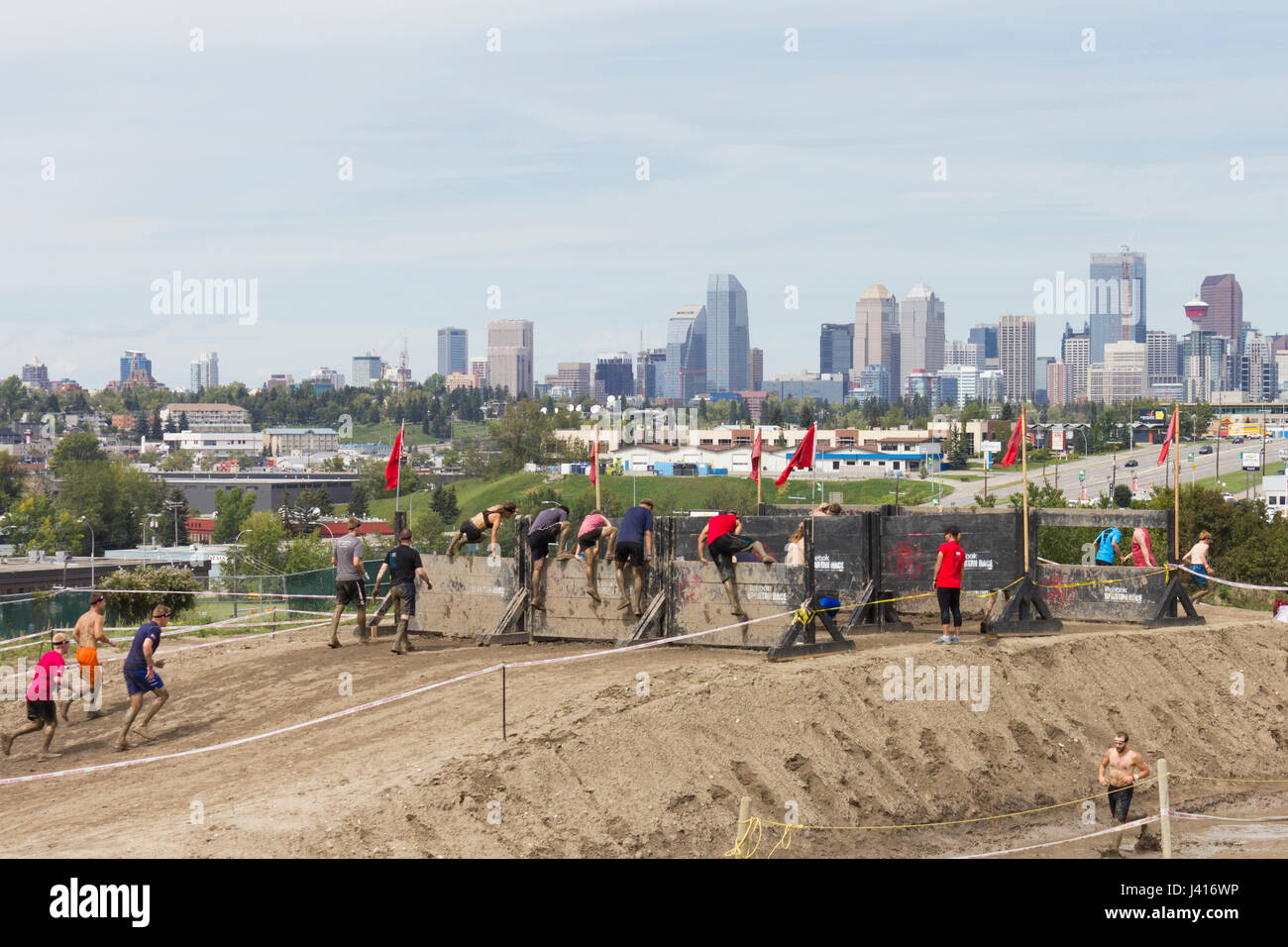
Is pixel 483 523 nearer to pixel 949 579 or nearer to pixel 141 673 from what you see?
pixel 141 673

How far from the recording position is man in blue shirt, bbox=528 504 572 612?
21.3m

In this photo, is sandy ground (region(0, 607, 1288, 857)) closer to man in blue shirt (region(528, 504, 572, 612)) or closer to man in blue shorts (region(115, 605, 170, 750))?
man in blue shorts (region(115, 605, 170, 750))

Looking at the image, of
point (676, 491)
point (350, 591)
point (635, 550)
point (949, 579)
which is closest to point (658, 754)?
point (635, 550)

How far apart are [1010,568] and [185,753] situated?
39.8 feet

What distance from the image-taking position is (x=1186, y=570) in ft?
74.4

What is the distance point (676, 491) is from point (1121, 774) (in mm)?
142915

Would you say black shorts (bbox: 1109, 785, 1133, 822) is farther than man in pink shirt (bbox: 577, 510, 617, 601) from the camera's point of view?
No

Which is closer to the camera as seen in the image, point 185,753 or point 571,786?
point 571,786

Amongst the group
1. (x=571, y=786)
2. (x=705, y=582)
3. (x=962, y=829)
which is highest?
(x=705, y=582)

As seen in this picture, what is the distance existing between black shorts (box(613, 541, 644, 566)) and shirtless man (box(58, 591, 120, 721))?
23.6ft

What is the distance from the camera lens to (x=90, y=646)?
19.0 m

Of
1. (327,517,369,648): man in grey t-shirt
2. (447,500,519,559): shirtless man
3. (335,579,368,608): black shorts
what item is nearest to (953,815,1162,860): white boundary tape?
(447,500,519,559): shirtless man
